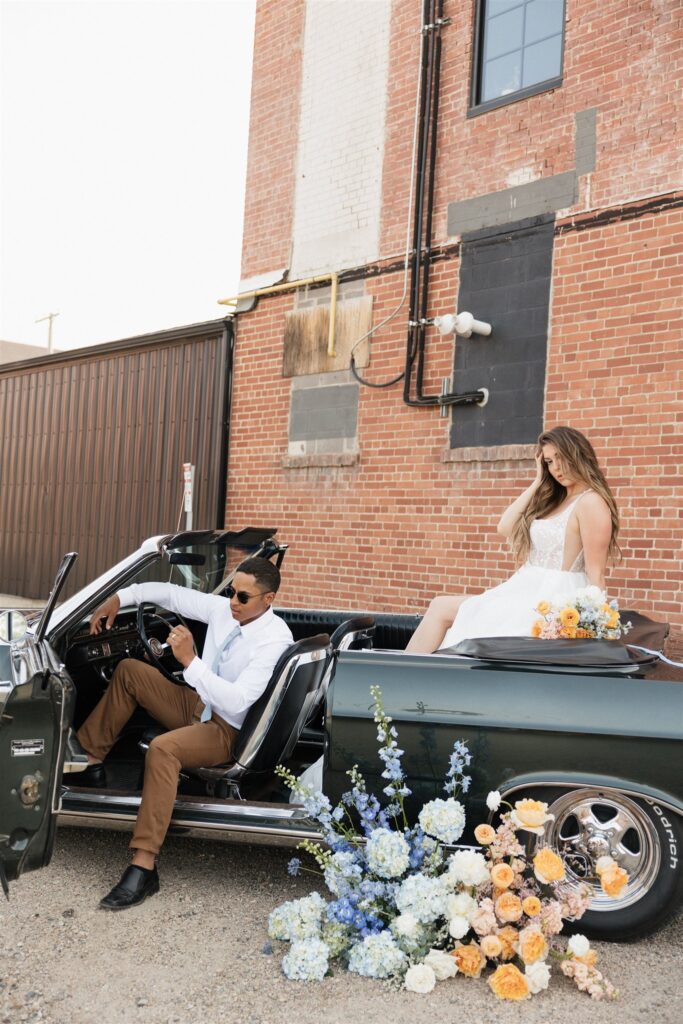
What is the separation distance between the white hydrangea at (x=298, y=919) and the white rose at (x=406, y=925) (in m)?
0.28

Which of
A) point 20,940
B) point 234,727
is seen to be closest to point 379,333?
point 234,727

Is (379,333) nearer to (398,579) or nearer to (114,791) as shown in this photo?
(398,579)

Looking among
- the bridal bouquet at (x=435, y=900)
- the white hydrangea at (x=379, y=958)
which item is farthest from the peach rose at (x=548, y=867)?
the white hydrangea at (x=379, y=958)

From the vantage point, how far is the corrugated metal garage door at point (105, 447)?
33.5 ft

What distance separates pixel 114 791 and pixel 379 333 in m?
5.61

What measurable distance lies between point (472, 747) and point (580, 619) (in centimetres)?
69

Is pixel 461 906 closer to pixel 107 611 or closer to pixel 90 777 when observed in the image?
pixel 90 777

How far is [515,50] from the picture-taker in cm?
784

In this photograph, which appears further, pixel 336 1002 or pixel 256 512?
pixel 256 512

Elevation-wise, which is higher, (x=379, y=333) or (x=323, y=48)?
(x=323, y=48)

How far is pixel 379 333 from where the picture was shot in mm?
8531

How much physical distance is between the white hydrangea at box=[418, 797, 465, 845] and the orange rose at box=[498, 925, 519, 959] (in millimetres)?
323

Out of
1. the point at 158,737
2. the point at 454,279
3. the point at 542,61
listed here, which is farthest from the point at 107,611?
the point at 542,61

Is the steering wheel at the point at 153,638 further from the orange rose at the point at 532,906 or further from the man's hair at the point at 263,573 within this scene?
the orange rose at the point at 532,906
